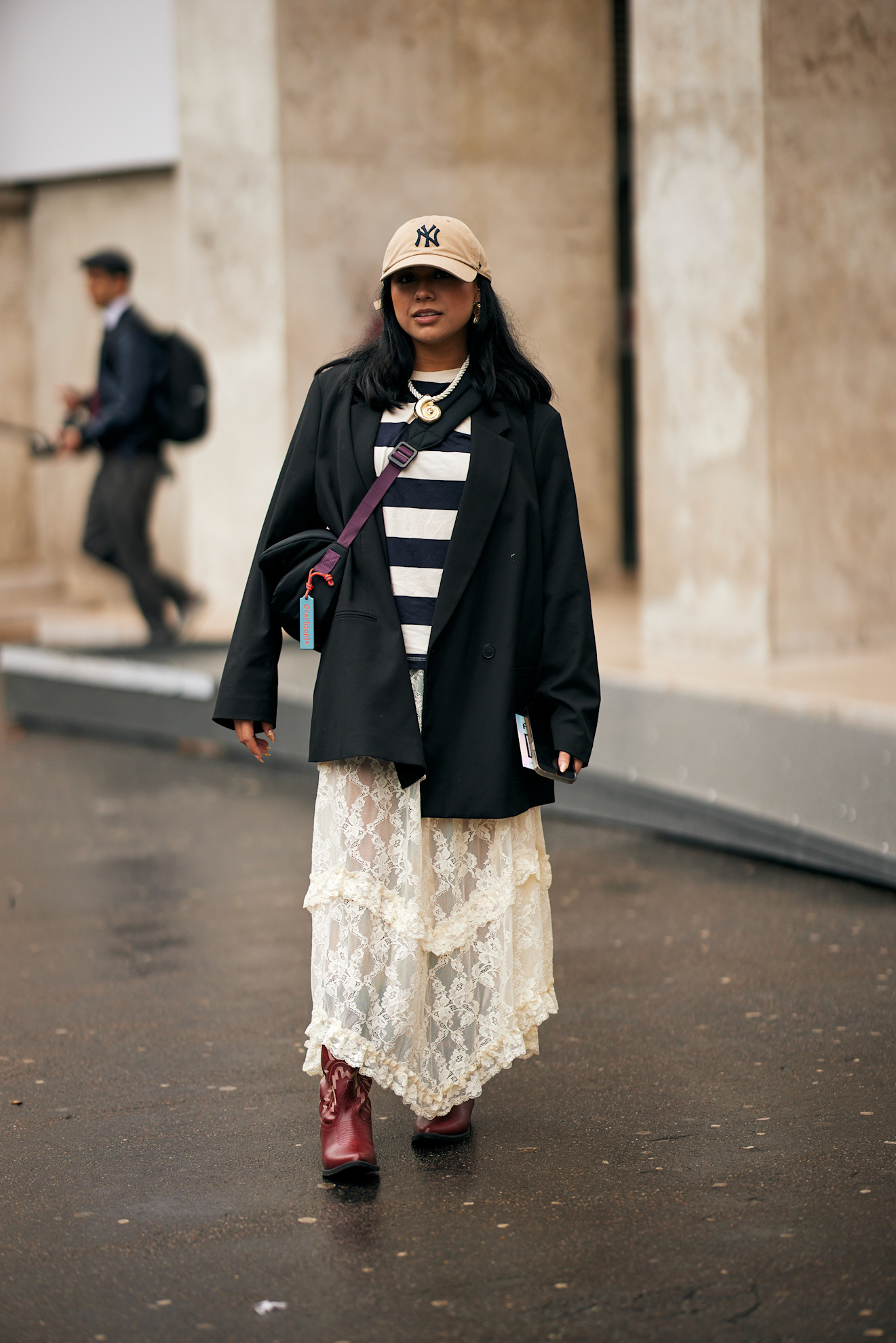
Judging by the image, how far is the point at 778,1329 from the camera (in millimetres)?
3111

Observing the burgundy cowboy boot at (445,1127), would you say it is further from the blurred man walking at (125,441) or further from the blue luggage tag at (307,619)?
the blurred man walking at (125,441)

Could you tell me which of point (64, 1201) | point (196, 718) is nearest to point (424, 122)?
point (196, 718)

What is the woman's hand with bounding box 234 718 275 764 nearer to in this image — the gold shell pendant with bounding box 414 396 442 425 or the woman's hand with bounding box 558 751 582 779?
the woman's hand with bounding box 558 751 582 779

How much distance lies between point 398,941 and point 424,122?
1096 centimetres

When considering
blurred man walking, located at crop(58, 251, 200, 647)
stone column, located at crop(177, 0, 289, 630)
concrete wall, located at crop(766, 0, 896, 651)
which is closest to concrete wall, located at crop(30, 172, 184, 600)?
stone column, located at crop(177, 0, 289, 630)

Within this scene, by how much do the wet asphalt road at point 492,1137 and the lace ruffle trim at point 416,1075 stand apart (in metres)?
0.14

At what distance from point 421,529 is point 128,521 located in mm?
7366

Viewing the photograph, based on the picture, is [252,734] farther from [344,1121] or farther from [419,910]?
[344,1121]

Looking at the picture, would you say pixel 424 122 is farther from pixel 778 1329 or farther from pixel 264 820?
pixel 778 1329

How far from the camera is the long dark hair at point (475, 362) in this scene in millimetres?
3961

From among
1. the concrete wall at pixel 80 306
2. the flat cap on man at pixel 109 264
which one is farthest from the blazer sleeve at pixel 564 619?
the concrete wall at pixel 80 306

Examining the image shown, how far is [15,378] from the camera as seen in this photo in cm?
1725

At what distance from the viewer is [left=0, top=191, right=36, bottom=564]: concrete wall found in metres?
16.9

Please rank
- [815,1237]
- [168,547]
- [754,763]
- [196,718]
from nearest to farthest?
[815,1237] → [754,763] → [196,718] → [168,547]
